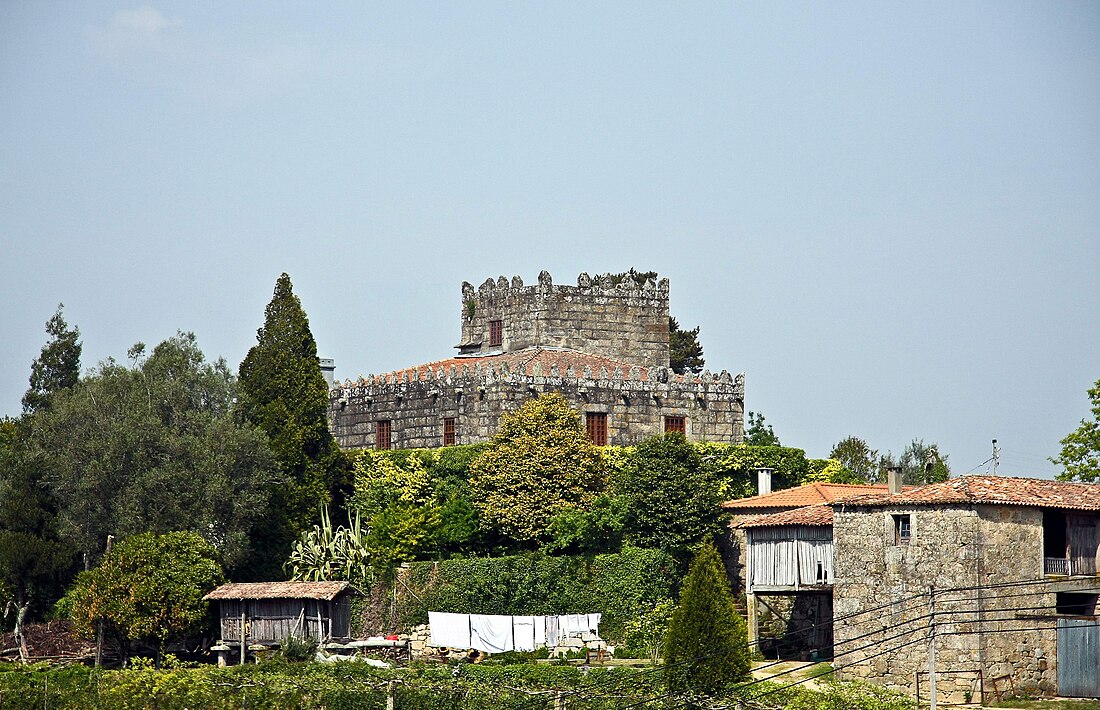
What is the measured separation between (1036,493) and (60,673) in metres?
27.7

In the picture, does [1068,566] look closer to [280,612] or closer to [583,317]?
[280,612]

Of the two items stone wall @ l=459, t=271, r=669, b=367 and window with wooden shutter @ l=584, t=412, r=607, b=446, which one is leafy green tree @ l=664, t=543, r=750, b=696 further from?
stone wall @ l=459, t=271, r=669, b=367

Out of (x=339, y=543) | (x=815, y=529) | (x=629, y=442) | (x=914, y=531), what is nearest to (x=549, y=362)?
(x=629, y=442)

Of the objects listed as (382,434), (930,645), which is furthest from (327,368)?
(930,645)

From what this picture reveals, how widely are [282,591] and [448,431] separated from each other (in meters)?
12.3

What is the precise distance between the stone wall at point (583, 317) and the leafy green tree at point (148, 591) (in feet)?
57.8

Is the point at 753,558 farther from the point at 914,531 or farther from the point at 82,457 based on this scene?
the point at 82,457

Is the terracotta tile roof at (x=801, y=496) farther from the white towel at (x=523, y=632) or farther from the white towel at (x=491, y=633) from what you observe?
the white towel at (x=491, y=633)

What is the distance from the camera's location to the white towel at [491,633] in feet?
195

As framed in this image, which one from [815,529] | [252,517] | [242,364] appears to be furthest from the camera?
[242,364]

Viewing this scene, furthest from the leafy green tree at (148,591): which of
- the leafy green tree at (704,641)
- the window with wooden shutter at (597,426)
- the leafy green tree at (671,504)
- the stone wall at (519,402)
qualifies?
the leafy green tree at (704,641)

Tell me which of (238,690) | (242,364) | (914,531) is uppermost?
(242,364)

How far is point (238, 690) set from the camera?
52906 millimetres

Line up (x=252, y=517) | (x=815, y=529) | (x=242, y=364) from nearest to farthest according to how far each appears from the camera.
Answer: (x=815, y=529), (x=252, y=517), (x=242, y=364)
